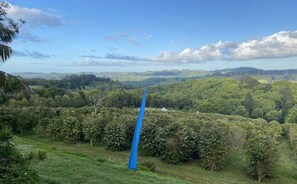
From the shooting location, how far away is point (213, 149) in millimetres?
46250

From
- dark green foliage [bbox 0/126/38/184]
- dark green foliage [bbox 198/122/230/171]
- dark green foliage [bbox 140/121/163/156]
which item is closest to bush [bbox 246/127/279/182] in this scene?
dark green foliage [bbox 198/122/230/171]

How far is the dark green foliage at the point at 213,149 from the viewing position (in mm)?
45969

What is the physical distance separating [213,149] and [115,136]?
15.8 meters

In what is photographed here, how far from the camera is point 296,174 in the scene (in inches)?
1924

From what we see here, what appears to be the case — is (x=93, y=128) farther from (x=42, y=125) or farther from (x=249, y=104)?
(x=249, y=104)

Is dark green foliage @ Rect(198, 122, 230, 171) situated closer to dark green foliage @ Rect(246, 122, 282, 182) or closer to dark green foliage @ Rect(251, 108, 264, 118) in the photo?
dark green foliage @ Rect(246, 122, 282, 182)

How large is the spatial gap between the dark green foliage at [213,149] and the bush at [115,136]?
12501 millimetres

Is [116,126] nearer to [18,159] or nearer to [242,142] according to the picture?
[242,142]

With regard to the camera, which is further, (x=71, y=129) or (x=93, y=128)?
(x=71, y=129)

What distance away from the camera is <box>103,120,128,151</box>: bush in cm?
5188

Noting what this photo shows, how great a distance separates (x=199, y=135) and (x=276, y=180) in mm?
12475

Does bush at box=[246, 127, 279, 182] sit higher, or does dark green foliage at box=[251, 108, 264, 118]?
bush at box=[246, 127, 279, 182]

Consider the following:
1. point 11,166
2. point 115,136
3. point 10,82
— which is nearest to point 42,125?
point 115,136

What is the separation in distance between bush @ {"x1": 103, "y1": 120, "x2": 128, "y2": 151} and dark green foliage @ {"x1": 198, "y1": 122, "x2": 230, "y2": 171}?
12501 millimetres
